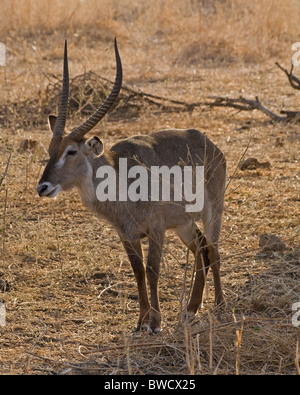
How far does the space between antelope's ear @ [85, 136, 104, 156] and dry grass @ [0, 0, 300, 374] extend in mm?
877

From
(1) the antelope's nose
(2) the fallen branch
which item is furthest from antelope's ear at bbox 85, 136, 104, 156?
(2) the fallen branch

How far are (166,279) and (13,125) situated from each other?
459 centimetres

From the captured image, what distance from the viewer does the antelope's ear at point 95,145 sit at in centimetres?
497

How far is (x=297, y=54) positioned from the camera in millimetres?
12750

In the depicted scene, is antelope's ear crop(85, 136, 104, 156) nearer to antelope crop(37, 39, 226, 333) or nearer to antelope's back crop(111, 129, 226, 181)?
antelope crop(37, 39, 226, 333)

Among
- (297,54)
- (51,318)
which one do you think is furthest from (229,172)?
(297,54)

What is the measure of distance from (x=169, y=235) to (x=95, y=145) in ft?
6.26

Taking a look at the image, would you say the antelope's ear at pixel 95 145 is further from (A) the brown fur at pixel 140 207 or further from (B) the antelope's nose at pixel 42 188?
(B) the antelope's nose at pixel 42 188

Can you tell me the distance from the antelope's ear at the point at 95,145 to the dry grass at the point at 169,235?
0.88 metres

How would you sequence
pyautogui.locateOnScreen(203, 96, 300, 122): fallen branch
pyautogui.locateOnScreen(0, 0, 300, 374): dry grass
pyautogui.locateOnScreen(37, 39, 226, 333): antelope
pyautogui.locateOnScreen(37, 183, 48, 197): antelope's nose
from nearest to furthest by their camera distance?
1. pyautogui.locateOnScreen(0, 0, 300, 374): dry grass
2. pyautogui.locateOnScreen(37, 183, 48, 197): antelope's nose
3. pyautogui.locateOnScreen(37, 39, 226, 333): antelope
4. pyautogui.locateOnScreen(203, 96, 300, 122): fallen branch

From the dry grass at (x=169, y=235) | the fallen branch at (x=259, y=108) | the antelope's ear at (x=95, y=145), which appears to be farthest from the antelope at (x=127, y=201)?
the fallen branch at (x=259, y=108)

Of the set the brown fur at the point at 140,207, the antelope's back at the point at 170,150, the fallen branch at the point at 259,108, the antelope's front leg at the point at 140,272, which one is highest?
the fallen branch at the point at 259,108

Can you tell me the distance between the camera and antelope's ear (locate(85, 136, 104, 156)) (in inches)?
196

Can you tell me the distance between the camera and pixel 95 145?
5004mm
